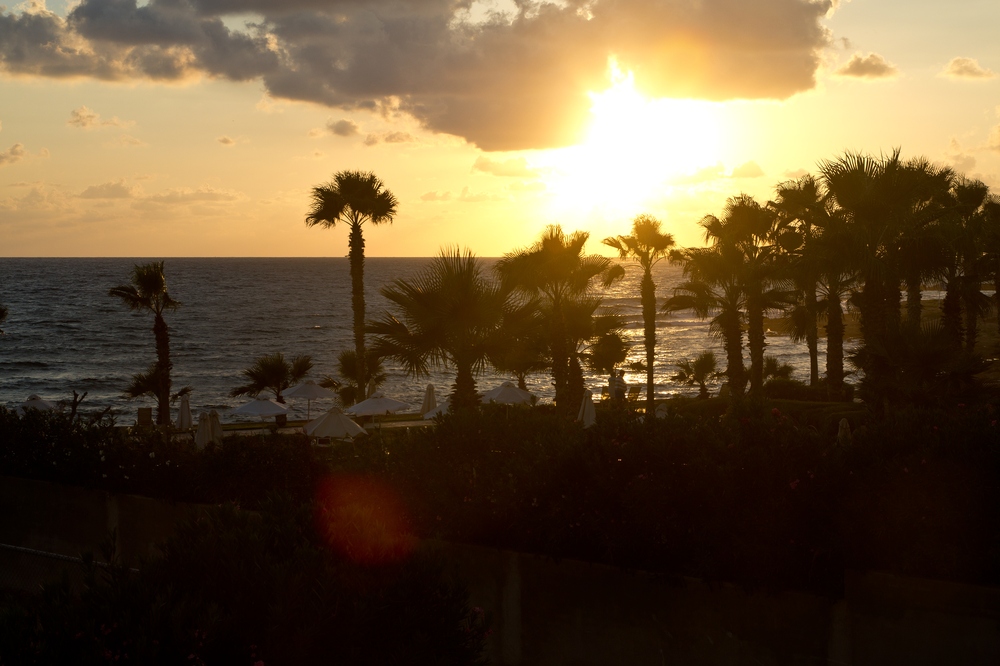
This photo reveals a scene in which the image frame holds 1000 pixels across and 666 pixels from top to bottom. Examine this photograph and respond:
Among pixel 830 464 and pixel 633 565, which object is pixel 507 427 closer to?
pixel 633 565

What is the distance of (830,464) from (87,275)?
8500 inches

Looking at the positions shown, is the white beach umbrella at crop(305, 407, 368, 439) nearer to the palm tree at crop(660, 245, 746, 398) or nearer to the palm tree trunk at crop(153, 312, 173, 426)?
the palm tree trunk at crop(153, 312, 173, 426)

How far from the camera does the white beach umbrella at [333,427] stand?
2194 centimetres

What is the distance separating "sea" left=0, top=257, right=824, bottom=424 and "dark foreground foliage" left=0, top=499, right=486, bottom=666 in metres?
26.2

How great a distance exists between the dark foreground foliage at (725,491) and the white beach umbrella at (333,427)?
40.9ft

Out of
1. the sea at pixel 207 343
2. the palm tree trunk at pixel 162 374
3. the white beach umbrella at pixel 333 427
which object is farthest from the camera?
the sea at pixel 207 343

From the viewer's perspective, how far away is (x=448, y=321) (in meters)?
19.4

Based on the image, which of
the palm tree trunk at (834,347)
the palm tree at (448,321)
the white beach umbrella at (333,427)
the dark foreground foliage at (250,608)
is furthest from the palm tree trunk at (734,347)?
the dark foreground foliage at (250,608)

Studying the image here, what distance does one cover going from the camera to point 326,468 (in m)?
12.1

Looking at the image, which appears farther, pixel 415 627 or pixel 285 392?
pixel 285 392

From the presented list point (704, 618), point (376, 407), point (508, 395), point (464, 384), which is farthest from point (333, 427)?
point (704, 618)

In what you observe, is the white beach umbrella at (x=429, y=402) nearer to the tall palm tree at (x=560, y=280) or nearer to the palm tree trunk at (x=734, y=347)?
the tall palm tree at (x=560, y=280)

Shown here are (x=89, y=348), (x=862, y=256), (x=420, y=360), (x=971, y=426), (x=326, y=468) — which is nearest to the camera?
(x=971, y=426)

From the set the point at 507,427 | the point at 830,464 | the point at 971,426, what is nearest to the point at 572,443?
the point at 507,427
